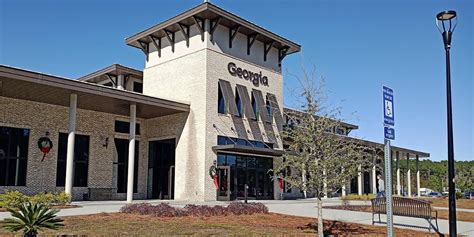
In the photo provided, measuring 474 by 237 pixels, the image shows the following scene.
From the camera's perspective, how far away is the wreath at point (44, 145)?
25.8m

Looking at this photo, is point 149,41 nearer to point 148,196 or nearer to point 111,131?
point 111,131

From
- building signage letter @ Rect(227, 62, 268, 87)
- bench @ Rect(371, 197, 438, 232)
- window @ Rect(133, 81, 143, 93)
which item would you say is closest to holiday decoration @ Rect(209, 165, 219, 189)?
building signage letter @ Rect(227, 62, 268, 87)

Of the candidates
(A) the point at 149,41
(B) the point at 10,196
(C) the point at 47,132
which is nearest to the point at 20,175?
(C) the point at 47,132

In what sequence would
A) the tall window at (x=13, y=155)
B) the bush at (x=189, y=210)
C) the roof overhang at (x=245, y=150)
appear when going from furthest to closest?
1. the roof overhang at (x=245, y=150)
2. the tall window at (x=13, y=155)
3. the bush at (x=189, y=210)

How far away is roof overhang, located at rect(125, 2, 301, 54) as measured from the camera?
2780cm

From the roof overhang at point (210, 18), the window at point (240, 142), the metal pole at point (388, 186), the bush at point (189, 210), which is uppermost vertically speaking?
the roof overhang at point (210, 18)

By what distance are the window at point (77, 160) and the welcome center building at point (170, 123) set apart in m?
0.06

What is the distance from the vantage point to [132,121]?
25781 mm

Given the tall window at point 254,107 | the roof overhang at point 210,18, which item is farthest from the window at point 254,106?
the roof overhang at point 210,18

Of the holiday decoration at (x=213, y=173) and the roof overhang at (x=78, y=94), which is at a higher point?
the roof overhang at (x=78, y=94)

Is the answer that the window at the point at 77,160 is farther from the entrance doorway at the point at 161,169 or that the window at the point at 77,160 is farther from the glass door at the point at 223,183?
the glass door at the point at 223,183

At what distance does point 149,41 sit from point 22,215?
25142 millimetres

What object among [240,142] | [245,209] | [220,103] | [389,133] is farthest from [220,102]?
[389,133]

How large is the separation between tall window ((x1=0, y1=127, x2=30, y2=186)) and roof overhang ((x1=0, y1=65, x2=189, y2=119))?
2095 mm
